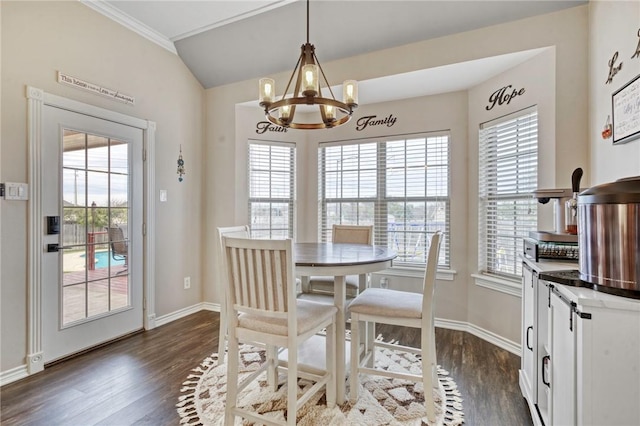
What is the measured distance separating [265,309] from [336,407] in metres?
0.81

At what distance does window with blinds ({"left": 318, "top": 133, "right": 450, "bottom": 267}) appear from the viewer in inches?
135

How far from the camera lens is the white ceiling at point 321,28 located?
2.59 meters

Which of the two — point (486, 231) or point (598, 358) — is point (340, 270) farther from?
point (486, 231)

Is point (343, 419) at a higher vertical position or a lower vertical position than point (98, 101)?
lower

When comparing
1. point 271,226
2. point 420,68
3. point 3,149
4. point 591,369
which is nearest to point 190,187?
point 271,226

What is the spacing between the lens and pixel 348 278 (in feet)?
9.37

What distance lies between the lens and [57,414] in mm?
1862

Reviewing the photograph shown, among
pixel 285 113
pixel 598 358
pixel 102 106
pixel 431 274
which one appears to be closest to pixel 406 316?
pixel 431 274

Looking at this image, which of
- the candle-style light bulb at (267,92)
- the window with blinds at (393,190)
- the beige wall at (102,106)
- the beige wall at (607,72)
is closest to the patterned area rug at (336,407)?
the beige wall at (102,106)

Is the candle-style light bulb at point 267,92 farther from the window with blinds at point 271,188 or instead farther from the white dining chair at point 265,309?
the window with blinds at point 271,188

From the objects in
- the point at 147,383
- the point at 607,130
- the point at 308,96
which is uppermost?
the point at 308,96

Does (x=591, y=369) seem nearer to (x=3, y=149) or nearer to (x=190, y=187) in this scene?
(x=3, y=149)

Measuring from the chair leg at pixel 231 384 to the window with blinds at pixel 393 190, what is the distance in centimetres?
233

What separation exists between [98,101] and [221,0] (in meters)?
1.39
